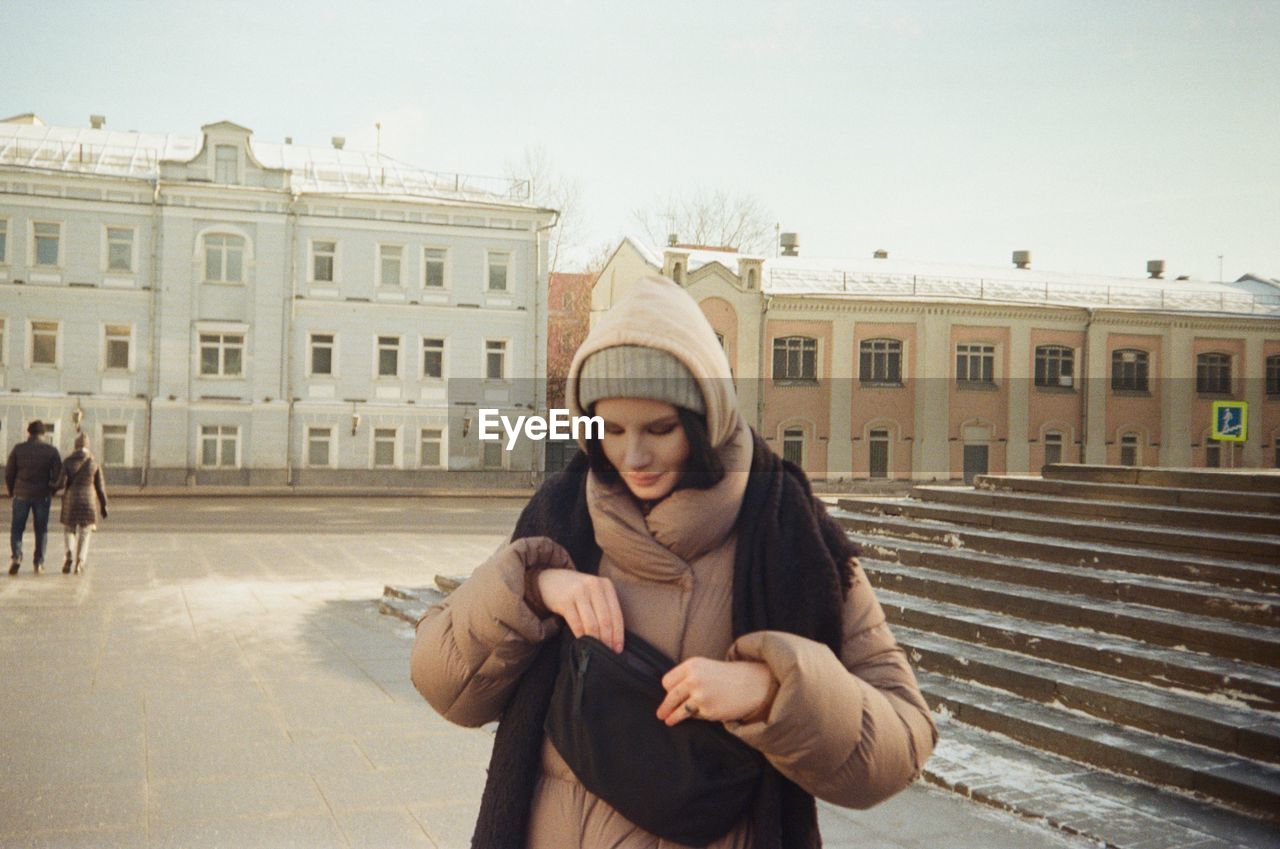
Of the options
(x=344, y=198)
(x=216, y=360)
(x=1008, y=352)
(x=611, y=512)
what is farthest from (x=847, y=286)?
(x=611, y=512)

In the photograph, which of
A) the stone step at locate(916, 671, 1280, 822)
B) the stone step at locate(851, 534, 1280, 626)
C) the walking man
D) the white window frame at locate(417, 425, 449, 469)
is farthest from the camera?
the white window frame at locate(417, 425, 449, 469)

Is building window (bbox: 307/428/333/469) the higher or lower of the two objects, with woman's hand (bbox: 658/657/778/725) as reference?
lower

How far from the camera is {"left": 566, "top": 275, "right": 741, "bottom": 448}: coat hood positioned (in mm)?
1918

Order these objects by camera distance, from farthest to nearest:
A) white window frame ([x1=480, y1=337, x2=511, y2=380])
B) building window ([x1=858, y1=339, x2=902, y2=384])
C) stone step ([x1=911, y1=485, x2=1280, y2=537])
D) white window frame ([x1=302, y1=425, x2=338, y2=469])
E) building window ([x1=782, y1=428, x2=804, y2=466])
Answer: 1. building window ([x1=858, y1=339, x2=902, y2=384])
2. building window ([x1=782, y1=428, x2=804, y2=466])
3. white window frame ([x1=480, y1=337, x2=511, y2=380])
4. white window frame ([x1=302, y1=425, x2=338, y2=469])
5. stone step ([x1=911, y1=485, x2=1280, y2=537])

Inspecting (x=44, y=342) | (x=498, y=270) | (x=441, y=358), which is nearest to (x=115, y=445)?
(x=44, y=342)

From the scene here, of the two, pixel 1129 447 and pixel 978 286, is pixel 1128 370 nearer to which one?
pixel 1129 447

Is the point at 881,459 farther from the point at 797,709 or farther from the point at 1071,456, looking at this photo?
the point at 797,709

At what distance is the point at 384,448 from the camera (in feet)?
121

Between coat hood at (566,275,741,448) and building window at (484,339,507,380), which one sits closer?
coat hood at (566,275,741,448)

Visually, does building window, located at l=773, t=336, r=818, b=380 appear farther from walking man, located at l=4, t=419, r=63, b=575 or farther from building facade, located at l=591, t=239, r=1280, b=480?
walking man, located at l=4, t=419, r=63, b=575

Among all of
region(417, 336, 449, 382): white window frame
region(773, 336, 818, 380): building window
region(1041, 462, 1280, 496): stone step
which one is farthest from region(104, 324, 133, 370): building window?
region(1041, 462, 1280, 496): stone step

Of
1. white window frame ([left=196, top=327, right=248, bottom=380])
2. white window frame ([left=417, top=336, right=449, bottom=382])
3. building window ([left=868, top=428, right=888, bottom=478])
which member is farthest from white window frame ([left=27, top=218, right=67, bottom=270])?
building window ([left=868, top=428, right=888, bottom=478])

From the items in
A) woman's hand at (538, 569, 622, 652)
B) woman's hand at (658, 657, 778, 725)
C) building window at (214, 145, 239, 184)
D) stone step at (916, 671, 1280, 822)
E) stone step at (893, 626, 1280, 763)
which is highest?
building window at (214, 145, 239, 184)

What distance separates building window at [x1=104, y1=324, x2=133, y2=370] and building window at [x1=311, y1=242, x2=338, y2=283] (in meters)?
6.04
